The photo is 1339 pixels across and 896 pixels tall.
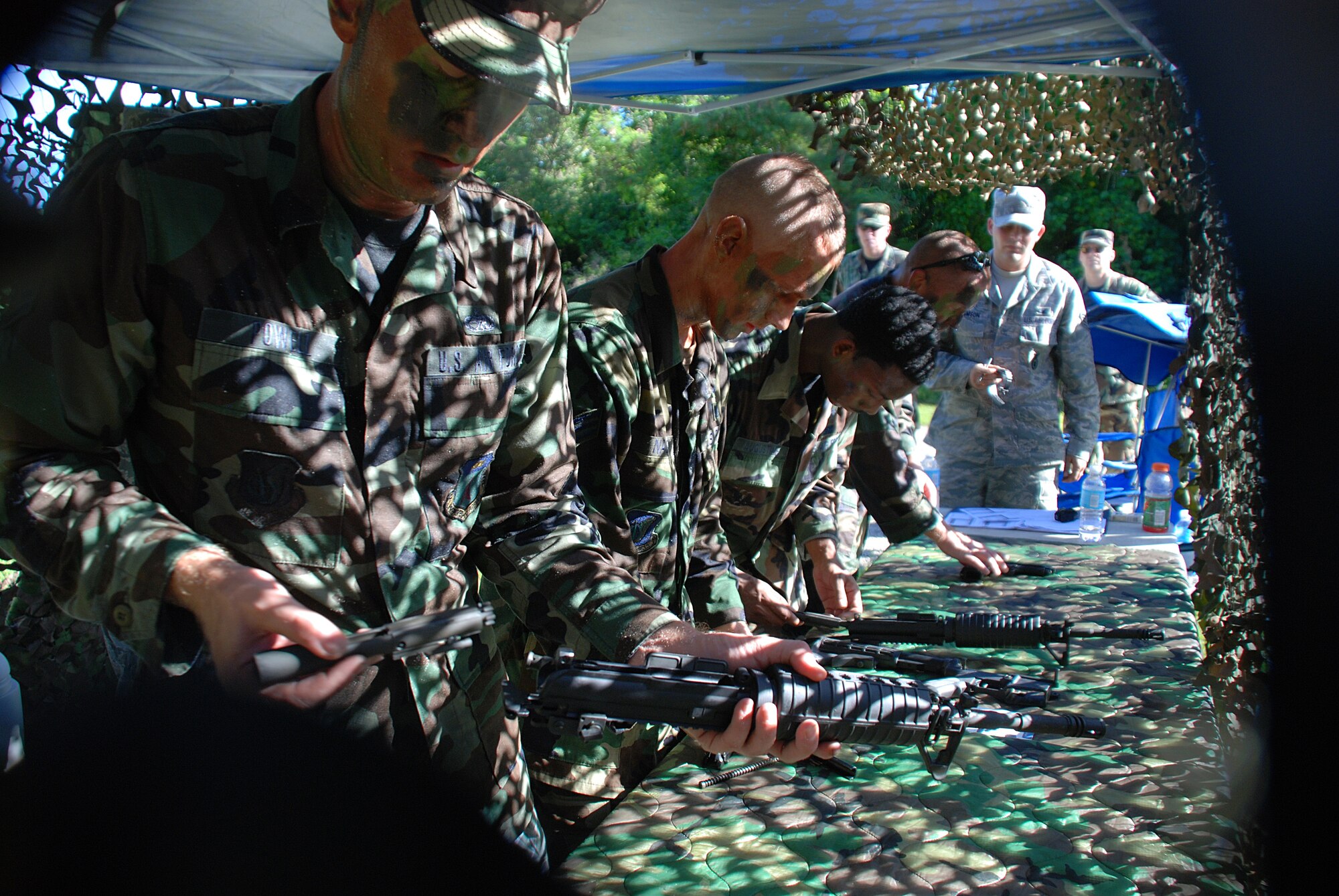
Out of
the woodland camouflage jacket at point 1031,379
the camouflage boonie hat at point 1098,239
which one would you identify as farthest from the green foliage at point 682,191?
the woodland camouflage jacket at point 1031,379

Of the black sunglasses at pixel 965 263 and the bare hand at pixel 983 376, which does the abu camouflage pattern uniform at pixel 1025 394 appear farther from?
the black sunglasses at pixel 965 263

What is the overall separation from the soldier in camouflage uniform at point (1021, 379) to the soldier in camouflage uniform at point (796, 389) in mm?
2806

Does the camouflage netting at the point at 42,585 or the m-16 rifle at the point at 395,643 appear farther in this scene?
the camouflage netting at the point at 42,585

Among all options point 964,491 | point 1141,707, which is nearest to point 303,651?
point 1141,707

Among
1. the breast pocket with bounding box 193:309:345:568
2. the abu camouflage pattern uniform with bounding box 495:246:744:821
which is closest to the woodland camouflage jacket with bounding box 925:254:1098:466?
the abu camouflage pattern uniform with bounding box 495:246:744:821

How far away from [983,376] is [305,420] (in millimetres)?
5007

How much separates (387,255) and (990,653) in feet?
8.98

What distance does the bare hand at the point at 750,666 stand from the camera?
175cm

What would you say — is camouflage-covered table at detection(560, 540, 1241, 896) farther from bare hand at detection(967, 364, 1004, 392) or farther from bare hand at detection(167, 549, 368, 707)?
bare hand at detection(967, 364, 1004, 392)

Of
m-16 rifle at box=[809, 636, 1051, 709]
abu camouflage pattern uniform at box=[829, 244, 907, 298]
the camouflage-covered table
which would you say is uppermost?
abu camouflage pattern uniform at box=[829, 244, 907, 298]

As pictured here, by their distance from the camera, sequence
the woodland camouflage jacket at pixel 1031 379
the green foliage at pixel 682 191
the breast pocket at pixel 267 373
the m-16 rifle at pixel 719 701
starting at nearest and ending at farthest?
1. the breast pocket at pixel 267 373
2. the m-16 rifle at pixel 719 701
3. the woodland camouflage jacket at pixel 1031 379
4. the green foliage at pixel 682 191

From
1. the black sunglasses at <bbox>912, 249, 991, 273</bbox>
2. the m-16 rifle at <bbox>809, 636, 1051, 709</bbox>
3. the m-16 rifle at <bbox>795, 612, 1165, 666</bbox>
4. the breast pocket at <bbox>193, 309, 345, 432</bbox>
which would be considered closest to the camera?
the breast pocket at <bbox>193, 309, 345, 432</bbox>

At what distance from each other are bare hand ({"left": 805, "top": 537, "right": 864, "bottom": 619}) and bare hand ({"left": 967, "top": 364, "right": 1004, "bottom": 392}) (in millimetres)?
2353

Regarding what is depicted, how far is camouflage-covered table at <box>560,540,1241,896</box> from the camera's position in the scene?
2025mm
